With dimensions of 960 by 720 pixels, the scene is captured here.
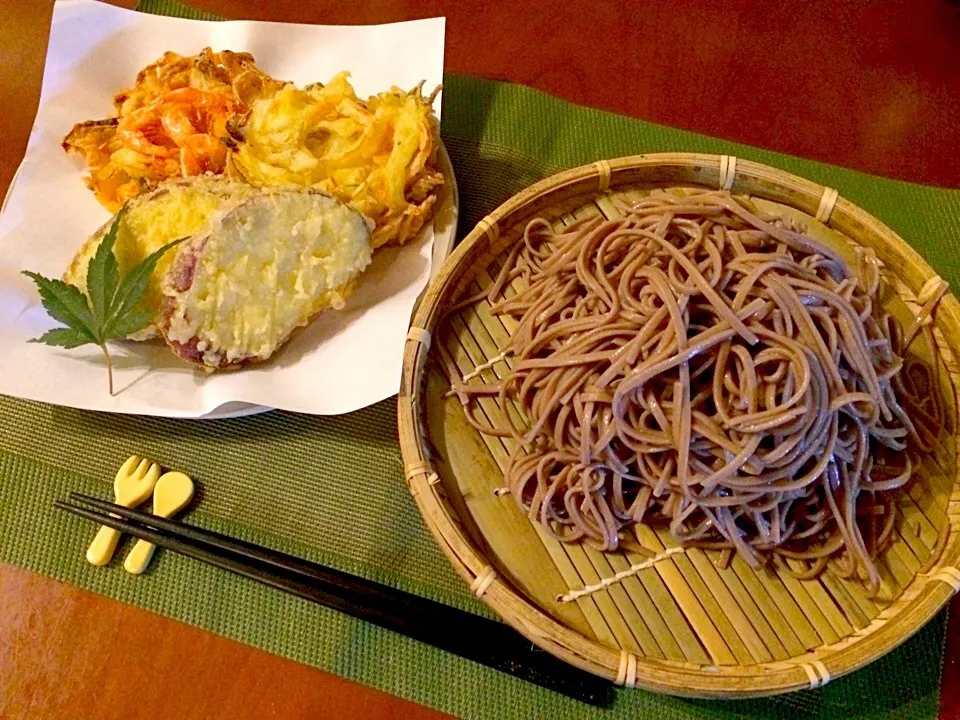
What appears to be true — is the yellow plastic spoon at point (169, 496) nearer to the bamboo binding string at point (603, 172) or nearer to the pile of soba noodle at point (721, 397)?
the pile of soba noodle at point (721, 397)

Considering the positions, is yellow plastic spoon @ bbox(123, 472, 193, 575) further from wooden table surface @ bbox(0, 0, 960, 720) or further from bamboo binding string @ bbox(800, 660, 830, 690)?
bamboo binding string @ bbox(800, 660, 830, 690)

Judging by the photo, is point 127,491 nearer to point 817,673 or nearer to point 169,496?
point 169,496

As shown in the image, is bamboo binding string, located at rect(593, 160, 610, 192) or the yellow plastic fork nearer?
the yellow plastic fork

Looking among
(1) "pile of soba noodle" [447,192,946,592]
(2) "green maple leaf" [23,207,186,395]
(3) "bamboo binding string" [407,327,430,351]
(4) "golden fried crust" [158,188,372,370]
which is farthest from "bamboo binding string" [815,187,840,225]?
(2) "green maple leaf" [23,207,186,395]

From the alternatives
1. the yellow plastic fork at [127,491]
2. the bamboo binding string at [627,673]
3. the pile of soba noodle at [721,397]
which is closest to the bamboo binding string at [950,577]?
the pile of soba noodle at [721,397]

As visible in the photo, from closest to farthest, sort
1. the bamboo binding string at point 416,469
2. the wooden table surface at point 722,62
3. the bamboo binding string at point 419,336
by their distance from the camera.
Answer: the bamboo binding string at point 416,469, the bamboo binding string at point 419,336, the wooden table surface at point 722,62
